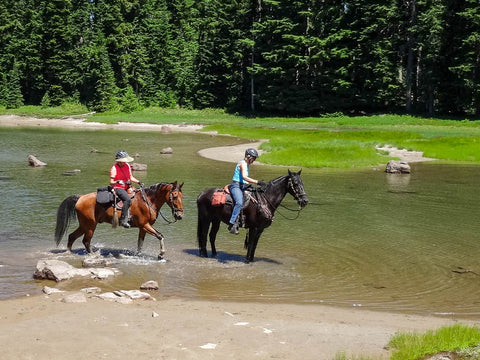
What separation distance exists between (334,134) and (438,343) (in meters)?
52.0

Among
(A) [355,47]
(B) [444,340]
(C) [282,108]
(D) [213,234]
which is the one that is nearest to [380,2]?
(A) [355,47]

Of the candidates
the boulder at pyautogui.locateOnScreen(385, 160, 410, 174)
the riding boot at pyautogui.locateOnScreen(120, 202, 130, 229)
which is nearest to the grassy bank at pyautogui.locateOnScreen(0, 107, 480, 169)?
the boulder at pyautogui.locateOnScreen(385, 160, 410, 174)

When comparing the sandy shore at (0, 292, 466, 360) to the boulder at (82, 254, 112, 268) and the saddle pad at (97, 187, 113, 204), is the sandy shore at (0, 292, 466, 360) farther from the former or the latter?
the saddle pad at (97, 187, 113, 204)

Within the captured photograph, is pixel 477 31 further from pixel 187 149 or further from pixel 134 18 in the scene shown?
pixel 134 18

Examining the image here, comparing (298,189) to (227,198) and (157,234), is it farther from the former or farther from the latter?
(157,234)

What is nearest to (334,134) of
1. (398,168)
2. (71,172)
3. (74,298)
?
(398,168)

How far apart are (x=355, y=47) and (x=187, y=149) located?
46.8 metres

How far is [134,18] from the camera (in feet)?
395

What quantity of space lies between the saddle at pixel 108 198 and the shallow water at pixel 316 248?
5.12 feet

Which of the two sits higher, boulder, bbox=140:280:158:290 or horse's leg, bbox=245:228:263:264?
horse's leg, bbox=245:228:263:264

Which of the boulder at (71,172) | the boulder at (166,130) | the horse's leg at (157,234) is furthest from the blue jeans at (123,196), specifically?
the boulder at (166,130)

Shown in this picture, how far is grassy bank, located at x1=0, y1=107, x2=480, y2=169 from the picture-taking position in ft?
140

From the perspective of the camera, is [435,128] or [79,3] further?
[79,3]

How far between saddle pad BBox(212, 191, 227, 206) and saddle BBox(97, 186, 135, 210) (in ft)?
9.24
